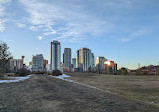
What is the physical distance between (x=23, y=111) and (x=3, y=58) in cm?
3721

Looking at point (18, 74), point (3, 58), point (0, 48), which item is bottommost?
point (18, 74)

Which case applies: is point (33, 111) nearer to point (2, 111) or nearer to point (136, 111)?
point (2, 111)

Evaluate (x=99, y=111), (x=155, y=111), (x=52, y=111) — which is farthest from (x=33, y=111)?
(x=155, y=111)

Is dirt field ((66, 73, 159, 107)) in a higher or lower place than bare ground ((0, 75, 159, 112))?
lower

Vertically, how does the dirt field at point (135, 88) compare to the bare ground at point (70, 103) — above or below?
below

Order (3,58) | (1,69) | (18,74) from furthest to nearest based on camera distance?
(18,74), (3,58), (1,69)

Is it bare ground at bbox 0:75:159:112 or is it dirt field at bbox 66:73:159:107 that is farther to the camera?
dirt field at bbox 66:73:159:107

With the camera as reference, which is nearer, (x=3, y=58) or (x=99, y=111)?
(x=99, y=111)

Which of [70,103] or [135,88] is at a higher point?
[70,103]

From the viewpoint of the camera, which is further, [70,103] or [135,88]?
[135,88]

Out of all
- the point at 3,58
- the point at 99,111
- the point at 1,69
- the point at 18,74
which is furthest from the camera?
the point at 18,74

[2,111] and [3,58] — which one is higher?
[3,58]

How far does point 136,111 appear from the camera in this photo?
707 centimetres

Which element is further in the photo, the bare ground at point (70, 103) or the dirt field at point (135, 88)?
the dirt field at point (135, 88)
